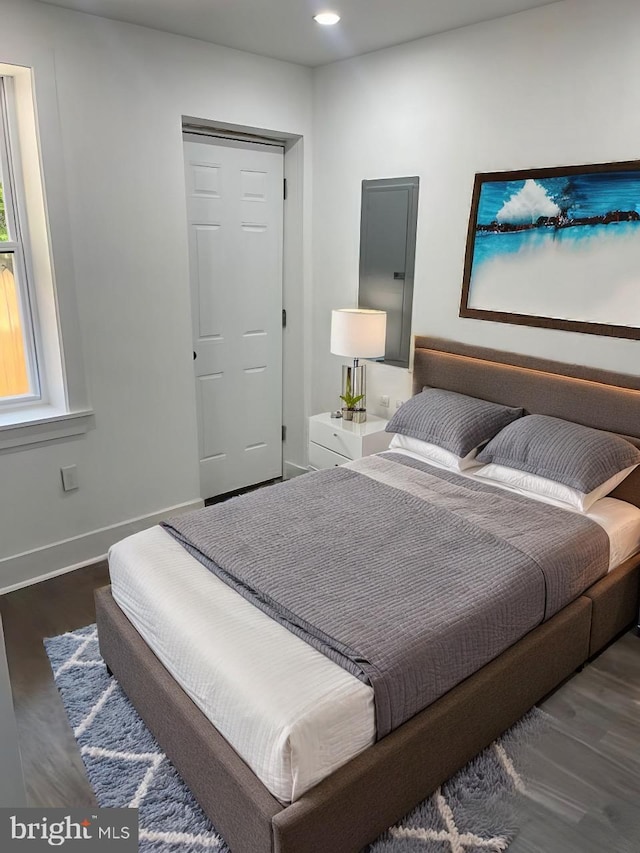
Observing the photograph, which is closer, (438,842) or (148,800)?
(438,842)

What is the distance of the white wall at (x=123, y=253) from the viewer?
3.00 metres

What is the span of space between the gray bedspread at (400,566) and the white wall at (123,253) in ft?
3.36

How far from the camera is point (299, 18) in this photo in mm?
2953

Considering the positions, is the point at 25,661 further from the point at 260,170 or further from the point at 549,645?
the point at 260,170

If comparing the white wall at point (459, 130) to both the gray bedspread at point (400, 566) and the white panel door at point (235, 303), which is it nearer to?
the white panel door at point (235, 303)

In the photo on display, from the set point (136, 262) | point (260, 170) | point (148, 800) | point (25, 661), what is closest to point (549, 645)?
point (148, 800)

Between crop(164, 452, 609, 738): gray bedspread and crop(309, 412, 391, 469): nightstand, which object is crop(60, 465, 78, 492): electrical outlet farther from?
crop(309, 412, 391, 469): nightstand

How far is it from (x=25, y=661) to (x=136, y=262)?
6.36 ft

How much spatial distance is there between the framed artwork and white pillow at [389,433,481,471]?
2.31ft

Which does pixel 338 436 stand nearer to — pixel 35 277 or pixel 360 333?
pixel 360 333

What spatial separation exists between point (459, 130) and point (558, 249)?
82 centimetres

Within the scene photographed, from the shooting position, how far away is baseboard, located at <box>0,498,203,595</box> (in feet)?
10.3

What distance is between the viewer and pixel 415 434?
3.27 m

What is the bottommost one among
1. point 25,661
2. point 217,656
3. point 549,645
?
point 25,661
